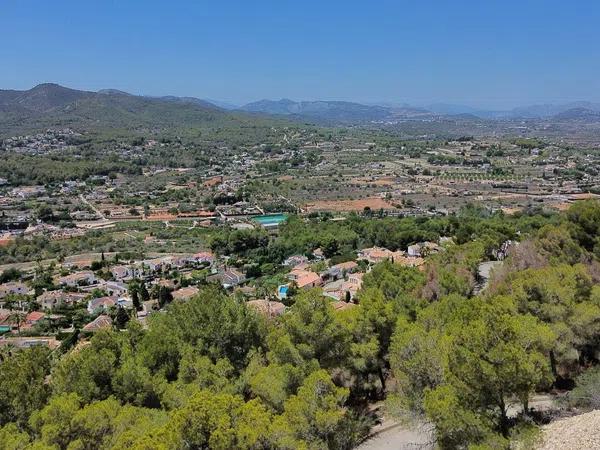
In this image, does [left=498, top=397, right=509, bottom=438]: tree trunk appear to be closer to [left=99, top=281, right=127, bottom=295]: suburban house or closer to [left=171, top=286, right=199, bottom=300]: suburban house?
[left=171, top=286, right=199, bottom=300]: suburban house

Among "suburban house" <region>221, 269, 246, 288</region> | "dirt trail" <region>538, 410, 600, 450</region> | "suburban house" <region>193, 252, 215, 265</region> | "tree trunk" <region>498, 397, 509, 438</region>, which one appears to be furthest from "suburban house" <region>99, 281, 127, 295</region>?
"dirt trail" <region>538, 410, 600, 450</region>

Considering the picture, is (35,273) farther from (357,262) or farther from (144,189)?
(144,189)

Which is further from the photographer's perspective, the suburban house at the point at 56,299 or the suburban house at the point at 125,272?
the suburban house at the point at 125,272

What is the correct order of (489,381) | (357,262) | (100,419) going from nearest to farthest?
(489,381), (100,419), (357,262)

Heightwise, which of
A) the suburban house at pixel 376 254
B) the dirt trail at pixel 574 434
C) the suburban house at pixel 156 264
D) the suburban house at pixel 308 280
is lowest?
the suburban house at pixel 156 264

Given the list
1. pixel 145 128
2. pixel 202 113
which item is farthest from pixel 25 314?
pixel 202 113

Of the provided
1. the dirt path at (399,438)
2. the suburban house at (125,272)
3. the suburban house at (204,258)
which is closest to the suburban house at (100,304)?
the suburban house at (125,272)

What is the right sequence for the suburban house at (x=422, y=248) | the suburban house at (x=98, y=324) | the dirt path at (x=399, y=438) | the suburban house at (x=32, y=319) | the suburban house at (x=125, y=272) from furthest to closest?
the suburban house at (x=125, y=272) < the suburban house at (x=422, y=248) < the suburban house at (x=32, y=319) < the suburban house at (x=98, y=324) < the dirt path at (x=399, y=438)

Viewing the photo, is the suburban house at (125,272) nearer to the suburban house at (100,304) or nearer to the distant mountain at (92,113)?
the suburban house at (100,304)

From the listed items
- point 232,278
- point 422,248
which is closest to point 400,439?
point 422,248
